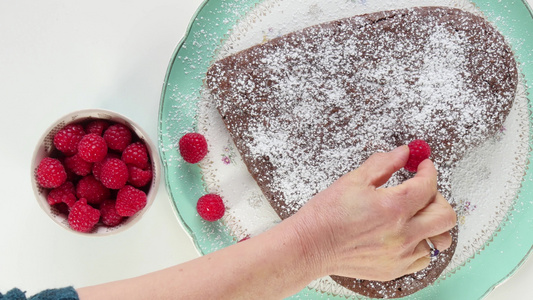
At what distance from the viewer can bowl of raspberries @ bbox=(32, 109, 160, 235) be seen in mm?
1322

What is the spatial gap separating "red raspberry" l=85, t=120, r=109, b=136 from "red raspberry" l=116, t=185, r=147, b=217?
0.19 meters

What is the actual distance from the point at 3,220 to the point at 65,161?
0.46 metres

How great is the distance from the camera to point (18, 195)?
163cm

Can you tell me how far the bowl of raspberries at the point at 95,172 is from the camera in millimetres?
1322

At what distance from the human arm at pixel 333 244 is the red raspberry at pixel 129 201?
308 mm

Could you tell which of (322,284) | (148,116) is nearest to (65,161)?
(148,116)

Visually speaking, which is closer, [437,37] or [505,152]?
[437,37]

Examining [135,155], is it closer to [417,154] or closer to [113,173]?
[113,173]

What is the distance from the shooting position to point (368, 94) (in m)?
1.44

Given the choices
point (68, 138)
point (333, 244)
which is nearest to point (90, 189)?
point (68, 138)

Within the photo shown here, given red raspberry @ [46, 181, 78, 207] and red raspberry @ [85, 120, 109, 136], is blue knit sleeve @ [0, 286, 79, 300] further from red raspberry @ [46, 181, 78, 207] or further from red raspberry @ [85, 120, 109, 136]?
red raspberry @ [85, 120, 109, 136]

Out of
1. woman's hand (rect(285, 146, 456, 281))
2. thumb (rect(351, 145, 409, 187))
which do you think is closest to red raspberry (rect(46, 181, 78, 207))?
woman's hand (rect(285, 146, 456, 281))

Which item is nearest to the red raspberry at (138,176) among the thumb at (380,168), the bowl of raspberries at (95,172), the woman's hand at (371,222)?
the bowl of raspberries at (95,172)

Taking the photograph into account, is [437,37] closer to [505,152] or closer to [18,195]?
[505,152]
